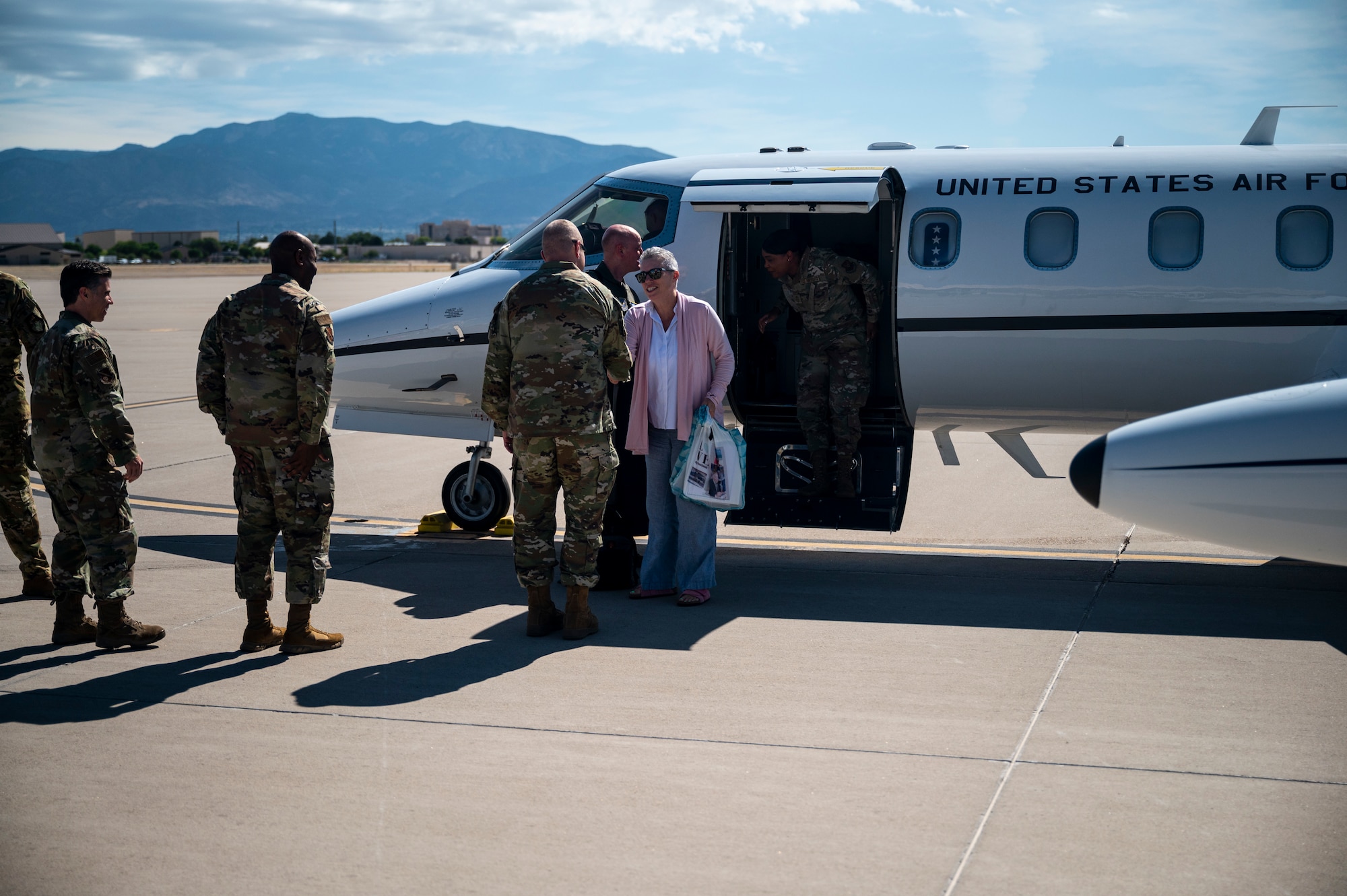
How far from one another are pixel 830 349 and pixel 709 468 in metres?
1.67

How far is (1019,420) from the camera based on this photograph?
8.41 metres

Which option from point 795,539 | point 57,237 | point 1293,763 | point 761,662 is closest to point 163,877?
point 761,662

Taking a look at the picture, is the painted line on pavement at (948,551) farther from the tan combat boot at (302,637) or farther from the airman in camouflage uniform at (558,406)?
the tan combat boot at (302,637)

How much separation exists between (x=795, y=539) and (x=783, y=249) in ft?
7.86

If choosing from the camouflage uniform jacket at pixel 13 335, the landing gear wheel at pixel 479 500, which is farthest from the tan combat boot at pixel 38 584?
the landing gear wheel at pixel 479 500

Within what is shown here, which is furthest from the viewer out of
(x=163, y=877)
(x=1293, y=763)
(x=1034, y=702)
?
(x=1034, y=702)

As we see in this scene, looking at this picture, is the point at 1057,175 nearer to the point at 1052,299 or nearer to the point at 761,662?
the point at 1052,299

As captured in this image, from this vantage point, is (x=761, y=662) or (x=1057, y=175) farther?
(x=1057, y=175)

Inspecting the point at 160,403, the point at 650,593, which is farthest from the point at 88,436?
the point at 160,403

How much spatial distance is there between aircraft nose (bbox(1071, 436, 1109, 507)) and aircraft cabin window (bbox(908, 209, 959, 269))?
3592 millimetres

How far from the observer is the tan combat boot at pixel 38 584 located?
23.8 ft

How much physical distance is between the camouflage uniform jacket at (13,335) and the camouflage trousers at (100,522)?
1017mm

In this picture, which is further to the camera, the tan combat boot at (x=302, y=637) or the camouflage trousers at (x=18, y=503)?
the camouflage trousers at (x=18, y=503)

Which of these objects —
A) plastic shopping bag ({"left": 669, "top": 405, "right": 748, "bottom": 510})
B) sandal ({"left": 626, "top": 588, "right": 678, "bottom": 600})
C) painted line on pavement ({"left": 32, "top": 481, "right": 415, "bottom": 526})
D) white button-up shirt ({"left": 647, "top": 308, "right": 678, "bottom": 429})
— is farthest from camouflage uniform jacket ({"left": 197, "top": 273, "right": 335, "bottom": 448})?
painted line on pavement ({"left": 32, "top": 481, "right": 415, "bottom": 526})
